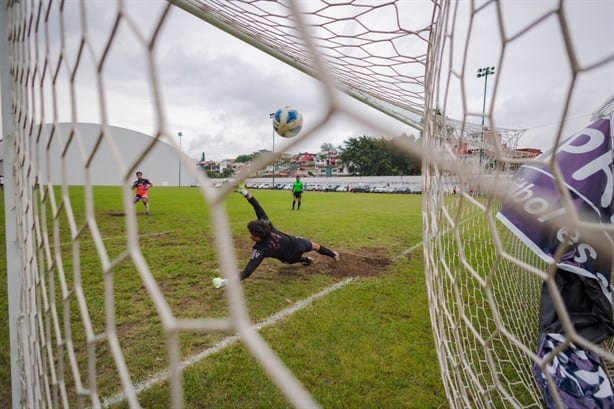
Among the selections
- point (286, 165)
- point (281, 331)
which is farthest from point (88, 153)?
point (281, 331)

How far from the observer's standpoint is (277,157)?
47 cm

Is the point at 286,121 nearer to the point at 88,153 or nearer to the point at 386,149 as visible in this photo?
the point at 88,153

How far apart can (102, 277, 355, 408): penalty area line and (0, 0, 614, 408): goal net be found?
0.06ft

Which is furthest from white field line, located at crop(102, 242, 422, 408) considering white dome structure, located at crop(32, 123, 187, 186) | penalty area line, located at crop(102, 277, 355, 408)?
white dome structure, located at crop(32, 123, 187, 186)

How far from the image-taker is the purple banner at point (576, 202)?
3.78ft

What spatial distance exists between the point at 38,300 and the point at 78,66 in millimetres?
1011

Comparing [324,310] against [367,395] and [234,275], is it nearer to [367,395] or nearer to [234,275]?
[367,395]

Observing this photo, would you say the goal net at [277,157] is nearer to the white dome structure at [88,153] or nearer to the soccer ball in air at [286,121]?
the white dome structure at [88,153]

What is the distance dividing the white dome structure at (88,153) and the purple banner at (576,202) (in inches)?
45.6

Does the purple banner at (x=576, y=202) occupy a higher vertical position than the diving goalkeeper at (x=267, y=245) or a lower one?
higher

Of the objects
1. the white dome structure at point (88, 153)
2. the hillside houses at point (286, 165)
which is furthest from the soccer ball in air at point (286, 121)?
the white dome structure at point (88, 153)

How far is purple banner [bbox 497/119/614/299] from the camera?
3.78 feet

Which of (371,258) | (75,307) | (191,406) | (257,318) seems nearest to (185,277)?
(75,307)

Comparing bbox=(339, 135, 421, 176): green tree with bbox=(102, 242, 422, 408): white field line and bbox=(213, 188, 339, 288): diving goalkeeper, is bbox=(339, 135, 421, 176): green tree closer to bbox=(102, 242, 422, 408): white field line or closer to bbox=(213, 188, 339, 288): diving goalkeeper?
bbox=(213, 188, 339, 288): diving goalkeeper
